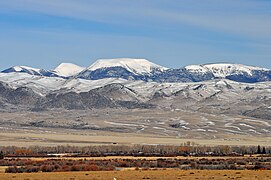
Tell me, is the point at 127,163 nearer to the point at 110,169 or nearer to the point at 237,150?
the point at 110,169

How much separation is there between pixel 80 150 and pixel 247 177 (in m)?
103

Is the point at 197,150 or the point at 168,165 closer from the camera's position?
the point at 168,165

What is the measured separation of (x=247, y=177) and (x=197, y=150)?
102 m

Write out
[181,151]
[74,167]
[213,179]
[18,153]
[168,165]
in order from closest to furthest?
[213,179], [74,167], [168,165], [18,153], [181,151]

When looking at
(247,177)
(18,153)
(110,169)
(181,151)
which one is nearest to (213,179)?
(247,177)

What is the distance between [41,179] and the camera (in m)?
60.8

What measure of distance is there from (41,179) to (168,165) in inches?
1331

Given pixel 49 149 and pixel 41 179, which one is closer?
pixel 41 179

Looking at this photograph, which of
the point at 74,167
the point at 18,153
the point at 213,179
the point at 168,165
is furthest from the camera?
the point at 18,153

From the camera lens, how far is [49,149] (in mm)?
163750

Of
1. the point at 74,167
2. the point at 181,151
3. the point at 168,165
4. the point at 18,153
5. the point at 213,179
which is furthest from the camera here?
the point at 181,151

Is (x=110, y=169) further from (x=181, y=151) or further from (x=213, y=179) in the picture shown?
(x=181, y=151)

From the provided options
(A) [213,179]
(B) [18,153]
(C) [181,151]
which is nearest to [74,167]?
(A) [213,179]

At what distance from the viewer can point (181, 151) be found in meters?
159
